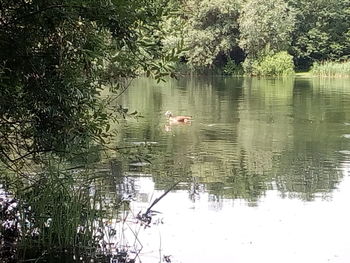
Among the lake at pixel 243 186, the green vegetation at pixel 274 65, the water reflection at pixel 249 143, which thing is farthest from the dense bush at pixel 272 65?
the lake at pixel 243 186

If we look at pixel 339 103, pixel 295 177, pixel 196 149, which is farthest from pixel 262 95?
pixel 295 177

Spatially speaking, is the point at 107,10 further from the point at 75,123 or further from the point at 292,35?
the point at 292,35

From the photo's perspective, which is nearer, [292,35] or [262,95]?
[262,95]

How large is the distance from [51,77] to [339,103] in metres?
22.8

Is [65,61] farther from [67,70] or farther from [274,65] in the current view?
[274,65]

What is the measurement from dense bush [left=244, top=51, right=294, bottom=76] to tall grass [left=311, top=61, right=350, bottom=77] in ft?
7.84

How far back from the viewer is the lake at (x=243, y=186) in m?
7.00

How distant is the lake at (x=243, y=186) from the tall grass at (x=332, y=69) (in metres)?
29.3

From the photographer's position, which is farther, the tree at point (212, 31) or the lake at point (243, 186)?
the tree at point (212, 31)

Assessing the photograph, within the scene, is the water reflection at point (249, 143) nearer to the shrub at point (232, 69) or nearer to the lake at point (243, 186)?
the lake at point (243, 186)

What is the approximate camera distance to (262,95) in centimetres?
3100

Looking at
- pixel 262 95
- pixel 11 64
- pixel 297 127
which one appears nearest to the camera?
pixel 11 64

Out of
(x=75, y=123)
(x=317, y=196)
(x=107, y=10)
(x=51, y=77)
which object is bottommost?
(x=317, y=196)

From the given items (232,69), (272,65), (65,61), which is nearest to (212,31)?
(232,69)
